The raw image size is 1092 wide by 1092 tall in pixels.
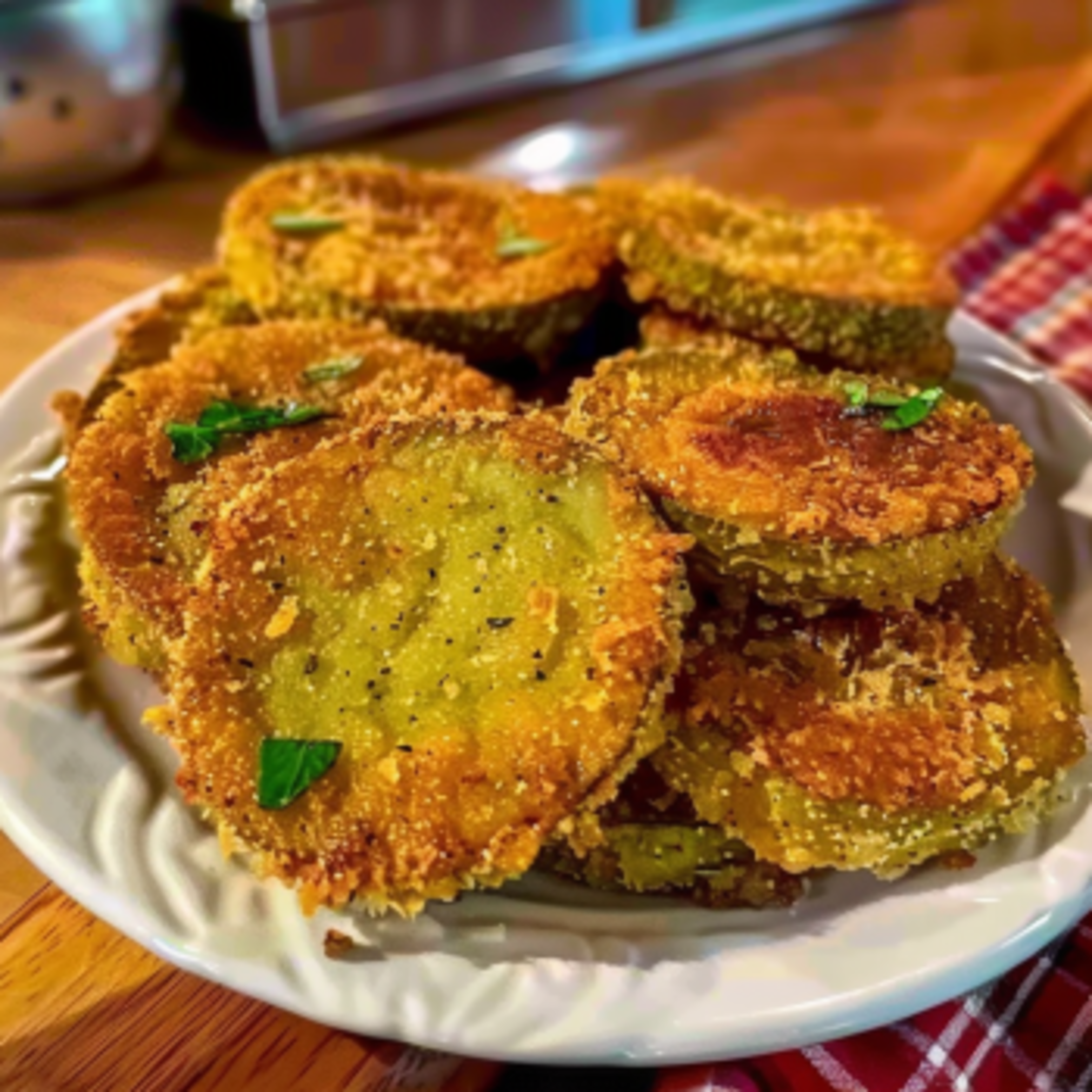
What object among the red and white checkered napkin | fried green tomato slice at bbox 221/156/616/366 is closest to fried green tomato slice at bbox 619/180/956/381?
fried green tomato slice at bbox 221/156/616/366

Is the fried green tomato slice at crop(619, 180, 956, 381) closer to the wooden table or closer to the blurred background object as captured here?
the wooden table

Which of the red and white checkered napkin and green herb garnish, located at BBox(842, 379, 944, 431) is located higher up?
green herb garnish, located at BBox(842, 379, 944, 431)

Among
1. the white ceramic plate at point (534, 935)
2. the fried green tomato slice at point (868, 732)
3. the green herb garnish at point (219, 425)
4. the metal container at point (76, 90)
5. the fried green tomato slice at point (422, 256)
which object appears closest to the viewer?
the white ceramic plate at point (534, 935)

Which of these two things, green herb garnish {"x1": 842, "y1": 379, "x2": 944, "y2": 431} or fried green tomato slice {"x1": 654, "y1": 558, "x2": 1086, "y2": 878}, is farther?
green herb garnish {"x1": 842, "y1": 379, "x2": 944, "y2": 431}

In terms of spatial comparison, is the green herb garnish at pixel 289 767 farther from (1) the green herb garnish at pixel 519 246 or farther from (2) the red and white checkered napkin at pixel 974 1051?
(1) the green herb garnish at pixel 519 246

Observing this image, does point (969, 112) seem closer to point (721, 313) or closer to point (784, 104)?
point (784, 104)

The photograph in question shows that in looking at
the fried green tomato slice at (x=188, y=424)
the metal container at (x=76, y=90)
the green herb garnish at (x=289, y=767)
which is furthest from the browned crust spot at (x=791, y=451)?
the metal container at (x=76, y=90)
